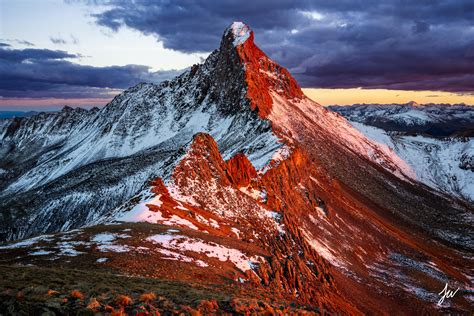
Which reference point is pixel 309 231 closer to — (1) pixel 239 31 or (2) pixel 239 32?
(2) pixel 239 32

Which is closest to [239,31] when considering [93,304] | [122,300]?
[122,300]

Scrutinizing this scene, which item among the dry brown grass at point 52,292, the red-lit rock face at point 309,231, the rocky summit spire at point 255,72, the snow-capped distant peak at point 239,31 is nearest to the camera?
the dry brown grass at point 52,292

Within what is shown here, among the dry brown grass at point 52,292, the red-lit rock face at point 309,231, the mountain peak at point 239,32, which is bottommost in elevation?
the red-lit rock face at point 309,231

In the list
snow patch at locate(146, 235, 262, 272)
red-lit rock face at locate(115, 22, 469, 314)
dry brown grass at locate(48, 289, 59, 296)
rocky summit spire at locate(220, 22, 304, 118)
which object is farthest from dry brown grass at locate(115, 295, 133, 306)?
rocky summit spire at locate(220, 22, 304, 118)

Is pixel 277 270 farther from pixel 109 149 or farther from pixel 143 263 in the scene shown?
pixel 109 149

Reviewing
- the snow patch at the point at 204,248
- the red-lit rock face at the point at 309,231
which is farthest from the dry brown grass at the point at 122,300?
the red-lit rock face at the point at 309,231

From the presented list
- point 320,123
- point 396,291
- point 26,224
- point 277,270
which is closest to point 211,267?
point 277,270

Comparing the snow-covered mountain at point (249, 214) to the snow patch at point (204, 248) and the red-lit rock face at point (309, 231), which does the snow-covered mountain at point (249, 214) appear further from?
the red-lit rock face at point (309, 231)

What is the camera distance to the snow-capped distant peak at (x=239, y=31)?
594ft

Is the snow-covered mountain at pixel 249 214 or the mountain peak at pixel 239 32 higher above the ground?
the mountain peak at pixel 239 32

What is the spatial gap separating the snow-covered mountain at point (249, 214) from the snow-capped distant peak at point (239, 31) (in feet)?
3.50

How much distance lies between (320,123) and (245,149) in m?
99.7

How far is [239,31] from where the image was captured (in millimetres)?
→ 190125

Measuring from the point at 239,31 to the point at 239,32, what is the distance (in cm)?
108
